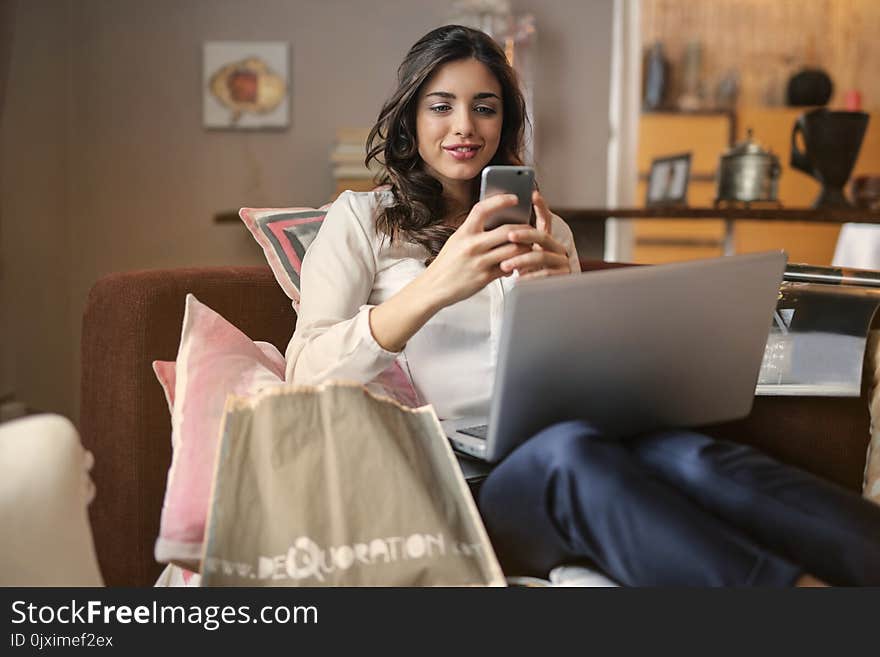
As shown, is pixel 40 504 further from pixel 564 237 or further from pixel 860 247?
pixel 860 247

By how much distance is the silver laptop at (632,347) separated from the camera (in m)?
1.04

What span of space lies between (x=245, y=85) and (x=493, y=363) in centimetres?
228

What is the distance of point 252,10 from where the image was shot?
3.44 meters

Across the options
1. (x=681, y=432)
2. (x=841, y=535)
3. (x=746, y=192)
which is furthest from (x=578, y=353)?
(x=746, y=192)

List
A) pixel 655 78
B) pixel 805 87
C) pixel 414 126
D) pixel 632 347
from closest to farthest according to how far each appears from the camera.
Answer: pixel 632 347 < pixel 414 126 < pixel 805 87 < pixel 655 78

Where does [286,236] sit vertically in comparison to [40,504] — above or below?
above

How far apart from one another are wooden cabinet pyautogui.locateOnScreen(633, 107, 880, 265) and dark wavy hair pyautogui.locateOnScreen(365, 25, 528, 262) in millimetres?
4109

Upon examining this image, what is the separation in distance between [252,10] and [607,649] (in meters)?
3.02

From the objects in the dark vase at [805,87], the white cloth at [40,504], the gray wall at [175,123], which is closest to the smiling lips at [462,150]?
the white cloth at [40,504]

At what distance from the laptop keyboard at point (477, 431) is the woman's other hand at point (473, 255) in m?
0.19

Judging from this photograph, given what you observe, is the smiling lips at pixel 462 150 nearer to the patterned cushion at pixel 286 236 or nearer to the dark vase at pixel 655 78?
the patterned cushion at pixel 286 236

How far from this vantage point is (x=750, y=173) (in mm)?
3080

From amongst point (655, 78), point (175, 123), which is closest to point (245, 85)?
point (175, 123)

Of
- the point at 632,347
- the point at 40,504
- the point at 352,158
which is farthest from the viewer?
the point at 352,158
